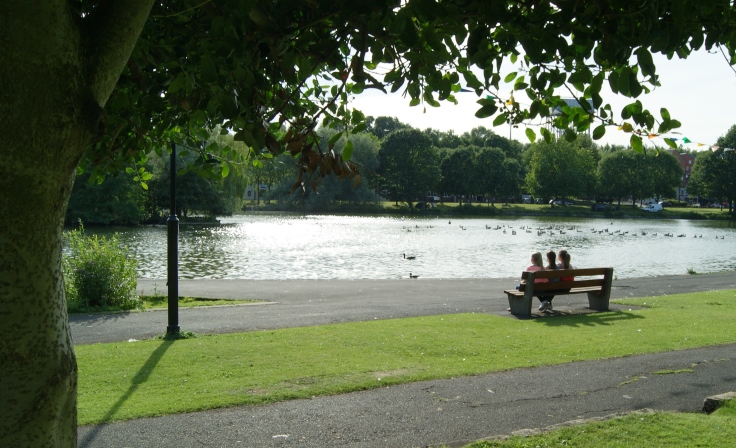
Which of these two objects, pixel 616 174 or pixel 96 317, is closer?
pixel 96 317

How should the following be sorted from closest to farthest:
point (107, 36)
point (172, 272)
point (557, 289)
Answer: point (107, 36) < point (172, 272) < point (557, 289)

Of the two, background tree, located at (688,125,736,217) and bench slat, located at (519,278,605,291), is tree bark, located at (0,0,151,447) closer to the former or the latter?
bench slat, located at (519,278,605,291)

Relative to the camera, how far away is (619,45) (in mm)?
3732

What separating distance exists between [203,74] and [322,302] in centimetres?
1332

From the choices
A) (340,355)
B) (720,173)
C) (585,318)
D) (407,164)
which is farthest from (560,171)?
(340,355)

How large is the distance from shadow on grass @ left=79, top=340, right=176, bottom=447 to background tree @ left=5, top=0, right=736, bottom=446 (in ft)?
7.44

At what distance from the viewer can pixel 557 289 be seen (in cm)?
1388

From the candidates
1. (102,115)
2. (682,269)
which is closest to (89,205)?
(682,269)

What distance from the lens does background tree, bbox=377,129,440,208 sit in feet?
340

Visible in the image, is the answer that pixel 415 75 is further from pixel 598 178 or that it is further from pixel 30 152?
pixel 598 178

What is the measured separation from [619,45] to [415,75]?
1.27 m

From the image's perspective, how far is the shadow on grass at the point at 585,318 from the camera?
12.2m

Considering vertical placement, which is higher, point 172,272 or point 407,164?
point 407,164

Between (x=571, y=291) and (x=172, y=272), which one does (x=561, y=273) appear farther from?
(x=172, y=272)
